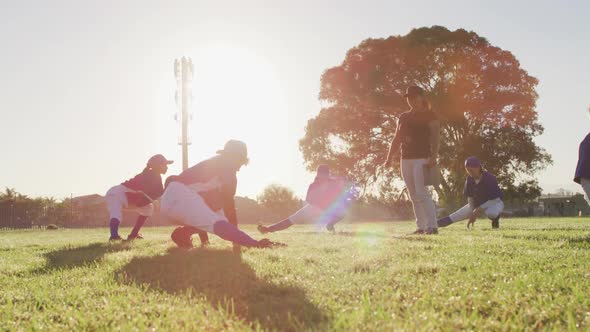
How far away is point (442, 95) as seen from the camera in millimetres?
28625

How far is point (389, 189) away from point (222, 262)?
2686 centimetres

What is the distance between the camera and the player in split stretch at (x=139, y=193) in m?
9.09

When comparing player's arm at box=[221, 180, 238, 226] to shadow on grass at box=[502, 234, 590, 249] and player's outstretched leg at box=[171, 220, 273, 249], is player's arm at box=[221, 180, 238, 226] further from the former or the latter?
shadow on grass at box=[502, 234, 590, 249]

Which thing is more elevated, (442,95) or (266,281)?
(442,95)

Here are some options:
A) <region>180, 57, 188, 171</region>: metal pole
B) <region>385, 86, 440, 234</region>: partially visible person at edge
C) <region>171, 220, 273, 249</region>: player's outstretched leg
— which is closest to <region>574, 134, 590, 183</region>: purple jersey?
<region>385, 86, 440, 234</region>: partially visible person at edge

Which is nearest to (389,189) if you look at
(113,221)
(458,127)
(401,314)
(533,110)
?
(458,127)

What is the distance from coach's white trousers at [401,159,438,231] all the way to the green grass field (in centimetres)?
296

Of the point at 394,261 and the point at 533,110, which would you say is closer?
the point at 394,261

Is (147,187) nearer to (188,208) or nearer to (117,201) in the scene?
(117,201)

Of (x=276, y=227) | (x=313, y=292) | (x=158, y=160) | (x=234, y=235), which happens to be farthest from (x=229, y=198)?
(x=158, y=160)

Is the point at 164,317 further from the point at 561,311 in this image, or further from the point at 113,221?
the point at 113,221

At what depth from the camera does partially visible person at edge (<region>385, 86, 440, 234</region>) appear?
8.25 metres

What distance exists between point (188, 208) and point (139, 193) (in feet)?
13.9

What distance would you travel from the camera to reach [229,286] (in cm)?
358
